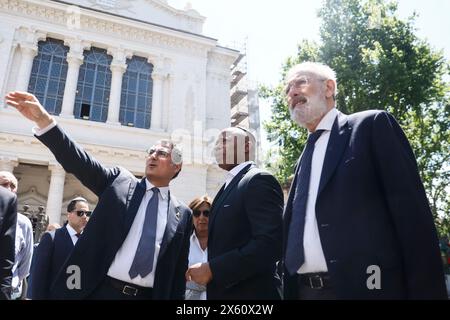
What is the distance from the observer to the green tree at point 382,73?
16500 millimetres

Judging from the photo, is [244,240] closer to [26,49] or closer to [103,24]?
[26,49]

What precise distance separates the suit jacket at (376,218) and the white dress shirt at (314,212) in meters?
0.08

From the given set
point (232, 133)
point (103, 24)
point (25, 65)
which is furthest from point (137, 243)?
point (103, 24)

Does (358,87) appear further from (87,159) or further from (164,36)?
(87,159)

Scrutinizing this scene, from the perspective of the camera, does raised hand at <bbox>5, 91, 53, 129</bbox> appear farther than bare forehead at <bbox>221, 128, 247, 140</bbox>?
No

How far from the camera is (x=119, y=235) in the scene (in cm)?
252

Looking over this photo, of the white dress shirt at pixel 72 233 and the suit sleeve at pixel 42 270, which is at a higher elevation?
the white dress shirt at pixel 72 233

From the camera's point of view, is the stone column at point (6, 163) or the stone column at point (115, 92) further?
the stone column at point (115, 92)

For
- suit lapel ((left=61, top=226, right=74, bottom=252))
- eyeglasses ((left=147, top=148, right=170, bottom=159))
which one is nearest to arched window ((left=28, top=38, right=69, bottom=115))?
suit lapel ((left=61, top=226, right=74, bottom=252))

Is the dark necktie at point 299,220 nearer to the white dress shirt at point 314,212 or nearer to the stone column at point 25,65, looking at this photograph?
the white dress shirt at point 314,212

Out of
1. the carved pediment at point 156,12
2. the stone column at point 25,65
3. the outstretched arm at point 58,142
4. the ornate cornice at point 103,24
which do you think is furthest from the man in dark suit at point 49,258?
the carved pediment at point 156,12

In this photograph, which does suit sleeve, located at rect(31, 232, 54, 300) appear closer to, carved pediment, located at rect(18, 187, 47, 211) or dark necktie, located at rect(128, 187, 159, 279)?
dark necktie, located at rect(128, 187, 159, 279)

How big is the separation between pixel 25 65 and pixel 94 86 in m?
3.03

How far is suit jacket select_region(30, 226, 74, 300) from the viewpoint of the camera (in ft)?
13.1
